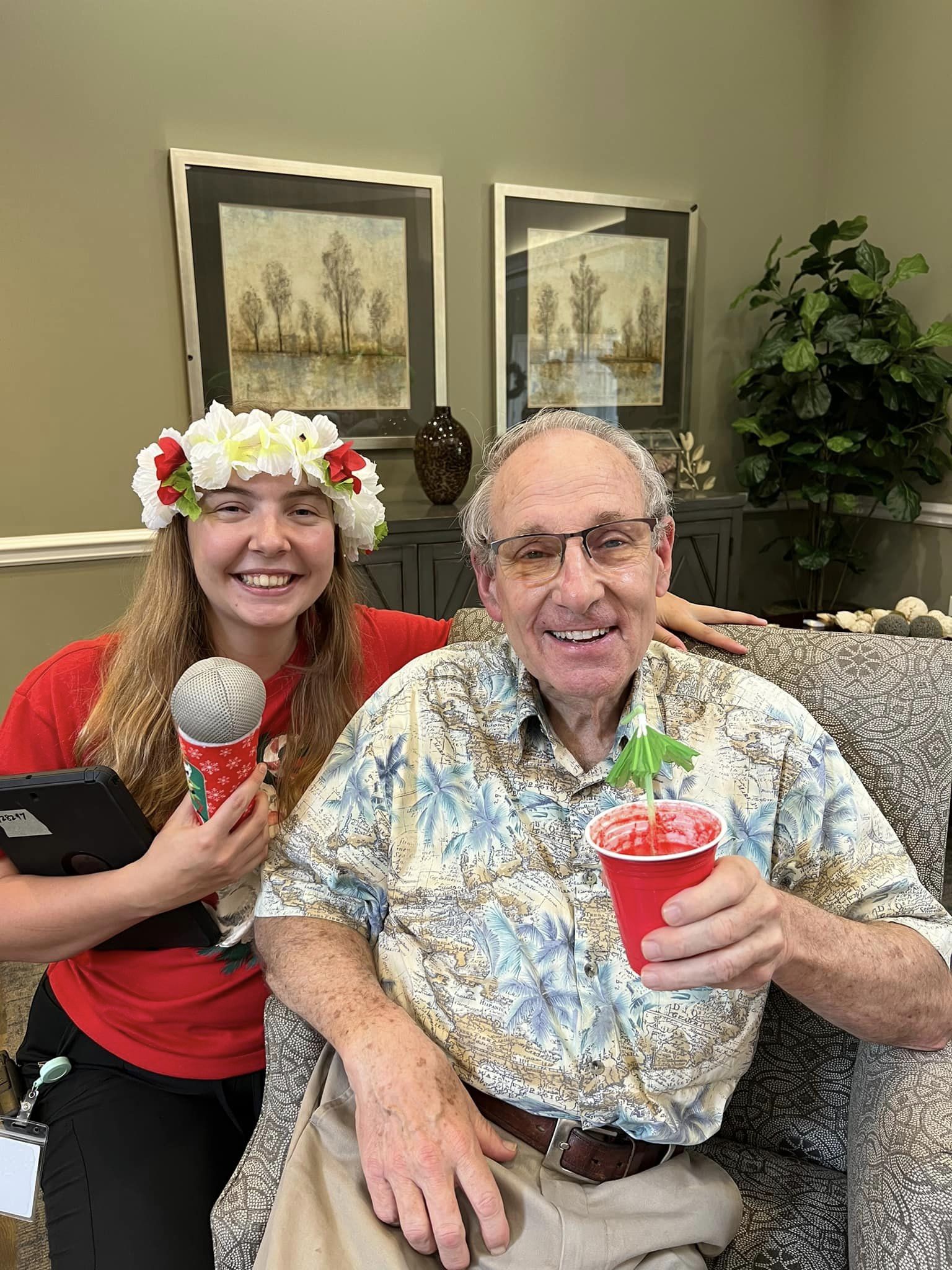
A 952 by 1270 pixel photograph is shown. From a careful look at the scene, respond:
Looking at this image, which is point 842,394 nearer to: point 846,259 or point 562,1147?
point 846,259

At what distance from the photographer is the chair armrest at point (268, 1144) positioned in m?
1.06

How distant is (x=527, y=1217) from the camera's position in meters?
0.99

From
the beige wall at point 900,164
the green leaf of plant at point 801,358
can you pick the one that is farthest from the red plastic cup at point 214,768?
the beige wall at point 900,164

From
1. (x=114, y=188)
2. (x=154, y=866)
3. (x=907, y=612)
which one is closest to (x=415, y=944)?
(x=154, y=866)

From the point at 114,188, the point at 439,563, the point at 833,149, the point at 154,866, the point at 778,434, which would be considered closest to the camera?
the point at 154,866

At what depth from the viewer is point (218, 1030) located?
1362 millimetres

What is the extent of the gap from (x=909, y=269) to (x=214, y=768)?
11.8ft

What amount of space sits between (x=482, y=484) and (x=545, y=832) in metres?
0.53

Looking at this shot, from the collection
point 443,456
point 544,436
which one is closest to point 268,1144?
point 544,436

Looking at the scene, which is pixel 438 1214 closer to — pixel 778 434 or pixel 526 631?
pixel 526 631

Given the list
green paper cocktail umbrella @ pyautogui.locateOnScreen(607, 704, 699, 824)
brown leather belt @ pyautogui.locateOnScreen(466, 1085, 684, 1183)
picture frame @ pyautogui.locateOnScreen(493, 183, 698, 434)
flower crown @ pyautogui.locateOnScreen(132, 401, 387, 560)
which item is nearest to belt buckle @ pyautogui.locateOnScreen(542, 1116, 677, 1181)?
brown leather belt @ pyautogui.locateOnScreen(466, 1085, 684, 1183)

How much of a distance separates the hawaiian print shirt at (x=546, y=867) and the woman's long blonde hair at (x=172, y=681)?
123mm

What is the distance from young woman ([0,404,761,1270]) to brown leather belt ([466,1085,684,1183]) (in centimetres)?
48

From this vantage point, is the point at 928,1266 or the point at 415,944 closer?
the point at 928,1266
